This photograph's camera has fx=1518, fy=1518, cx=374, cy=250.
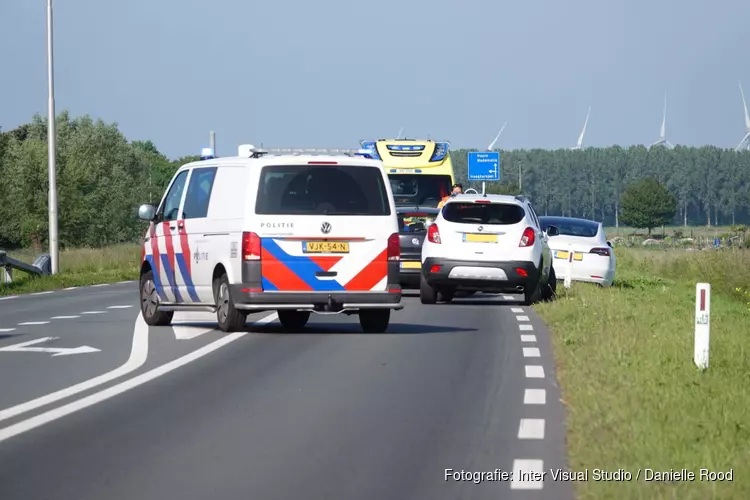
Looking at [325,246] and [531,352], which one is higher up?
[325,246]

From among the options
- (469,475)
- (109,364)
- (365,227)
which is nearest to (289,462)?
(469,475)

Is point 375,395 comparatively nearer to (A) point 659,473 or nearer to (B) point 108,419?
(B) point 108,419

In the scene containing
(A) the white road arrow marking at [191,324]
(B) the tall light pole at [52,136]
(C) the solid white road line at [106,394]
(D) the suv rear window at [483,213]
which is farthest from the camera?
(B) the tall light pole at [52,136]

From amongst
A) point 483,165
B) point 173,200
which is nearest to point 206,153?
point 173,200

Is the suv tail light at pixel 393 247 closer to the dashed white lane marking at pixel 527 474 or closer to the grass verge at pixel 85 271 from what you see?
the dashed white lane marking at pixel 527 474

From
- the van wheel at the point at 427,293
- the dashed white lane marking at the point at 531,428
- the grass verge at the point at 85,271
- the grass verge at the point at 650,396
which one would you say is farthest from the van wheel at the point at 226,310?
the grass verge at the point at 85,271

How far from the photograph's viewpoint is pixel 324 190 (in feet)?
56.4

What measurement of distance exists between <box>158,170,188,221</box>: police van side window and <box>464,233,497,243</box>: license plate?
5.94 meters

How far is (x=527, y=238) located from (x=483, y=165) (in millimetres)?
45688

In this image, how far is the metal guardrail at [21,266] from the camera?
33.0m

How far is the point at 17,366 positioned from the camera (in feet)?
45.2

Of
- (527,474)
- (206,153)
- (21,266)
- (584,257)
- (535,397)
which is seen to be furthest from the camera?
(21,266)

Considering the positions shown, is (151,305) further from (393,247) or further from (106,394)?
(106,394)

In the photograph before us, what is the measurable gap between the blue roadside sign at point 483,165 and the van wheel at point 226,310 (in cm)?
5109
